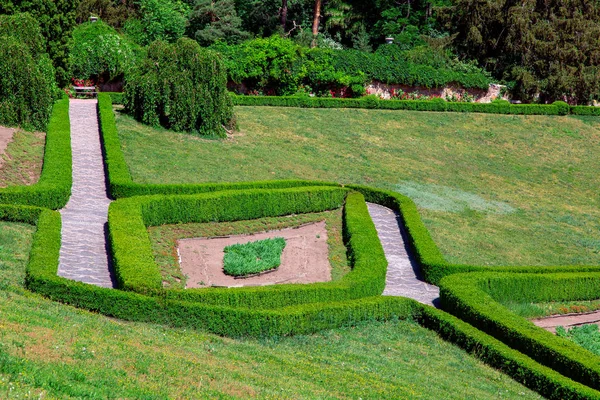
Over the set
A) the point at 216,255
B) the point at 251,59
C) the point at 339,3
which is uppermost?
the point at 339,3

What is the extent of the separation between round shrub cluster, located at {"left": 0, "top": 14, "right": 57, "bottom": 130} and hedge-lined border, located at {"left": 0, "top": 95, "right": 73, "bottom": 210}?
73 cm

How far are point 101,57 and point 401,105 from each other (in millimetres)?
13160

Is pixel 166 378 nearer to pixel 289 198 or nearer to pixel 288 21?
pixel 289 198

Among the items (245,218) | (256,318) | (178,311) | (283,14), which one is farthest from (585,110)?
(178,311)

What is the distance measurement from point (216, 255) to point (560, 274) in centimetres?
797

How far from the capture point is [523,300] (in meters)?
19.2

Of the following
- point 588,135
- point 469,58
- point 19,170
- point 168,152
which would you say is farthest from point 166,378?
point 469,58

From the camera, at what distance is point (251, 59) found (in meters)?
38.3

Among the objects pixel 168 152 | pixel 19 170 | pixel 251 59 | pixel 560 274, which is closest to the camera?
pixel 560 274

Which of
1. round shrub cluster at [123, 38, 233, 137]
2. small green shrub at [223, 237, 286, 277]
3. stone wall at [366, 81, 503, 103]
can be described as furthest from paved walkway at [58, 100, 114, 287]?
stone wall at [366, 81, 503, 103]

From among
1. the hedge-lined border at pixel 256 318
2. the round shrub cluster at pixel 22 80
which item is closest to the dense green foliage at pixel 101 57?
the round shrub cluster at pixel 22 80

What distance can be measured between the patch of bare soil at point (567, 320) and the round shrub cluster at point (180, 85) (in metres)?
14.8

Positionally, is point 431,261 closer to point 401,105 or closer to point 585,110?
point 401,105

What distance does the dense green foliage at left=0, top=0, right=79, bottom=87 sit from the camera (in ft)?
108
